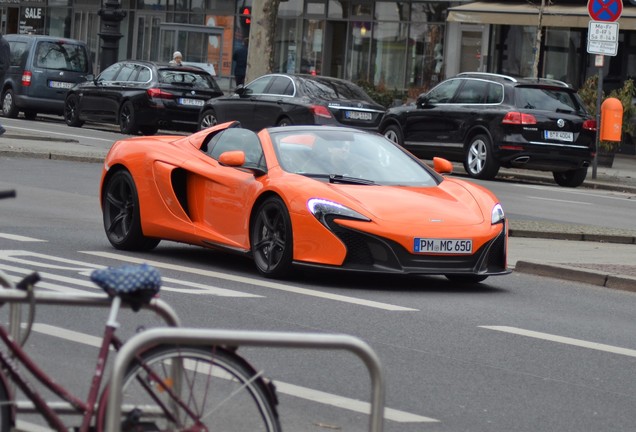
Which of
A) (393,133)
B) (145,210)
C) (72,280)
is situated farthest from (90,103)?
(72,280)

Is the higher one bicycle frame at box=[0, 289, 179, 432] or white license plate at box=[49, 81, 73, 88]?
white license plate at box=[49, 81, 73, 88]

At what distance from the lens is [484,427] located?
6484 millimetres

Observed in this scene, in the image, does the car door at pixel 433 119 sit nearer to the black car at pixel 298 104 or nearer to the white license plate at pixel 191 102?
the black car at pixel 298 104

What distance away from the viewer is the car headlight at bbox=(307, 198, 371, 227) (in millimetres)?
10625

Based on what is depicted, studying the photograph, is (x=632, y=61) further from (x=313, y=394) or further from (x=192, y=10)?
(x=313, y=394)

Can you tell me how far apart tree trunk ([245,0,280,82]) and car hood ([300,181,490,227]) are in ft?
83.1

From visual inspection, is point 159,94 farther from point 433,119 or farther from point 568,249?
point 568,249

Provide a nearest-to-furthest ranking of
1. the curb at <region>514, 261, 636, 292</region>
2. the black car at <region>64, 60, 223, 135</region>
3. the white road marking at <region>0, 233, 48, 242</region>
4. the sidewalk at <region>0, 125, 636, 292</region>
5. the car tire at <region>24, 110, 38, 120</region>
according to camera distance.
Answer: the curb at <region>514, 261, 636, 292</region>, the sidewalk at <region>0, 125, 636, 292</region>, the white road marking at <region>0, 233, 48, 242</region>, the black car at <region>64, 60, 223, 135</region>, the car tire at <region>24, 110, 38, 120</region>

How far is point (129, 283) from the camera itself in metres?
4.53

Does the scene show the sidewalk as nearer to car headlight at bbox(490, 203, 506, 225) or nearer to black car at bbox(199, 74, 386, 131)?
car headlight at bbox(490, 203, 506, 225)

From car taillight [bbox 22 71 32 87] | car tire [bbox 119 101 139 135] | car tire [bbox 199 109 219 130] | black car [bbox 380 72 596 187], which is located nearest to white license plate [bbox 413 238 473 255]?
black car [bbox 380 72 596 187]

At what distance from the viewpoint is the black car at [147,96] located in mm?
30984

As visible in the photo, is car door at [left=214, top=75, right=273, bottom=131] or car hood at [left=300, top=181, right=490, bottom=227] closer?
car hood at [left=300, top=181, right=490, bottom=227]

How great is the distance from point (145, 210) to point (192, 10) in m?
37.8
